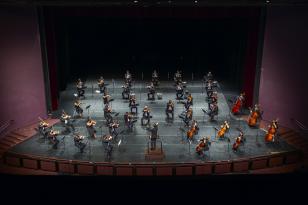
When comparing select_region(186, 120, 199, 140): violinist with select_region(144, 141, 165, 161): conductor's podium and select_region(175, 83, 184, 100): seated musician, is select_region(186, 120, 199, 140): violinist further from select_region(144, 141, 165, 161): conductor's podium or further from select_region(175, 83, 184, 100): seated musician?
select_region(175, 83, 184, 100): seated musician

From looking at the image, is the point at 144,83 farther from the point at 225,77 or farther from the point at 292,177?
the point at 292,177

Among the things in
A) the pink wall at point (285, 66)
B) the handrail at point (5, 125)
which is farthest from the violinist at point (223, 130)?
the handrail at point (5, 125)

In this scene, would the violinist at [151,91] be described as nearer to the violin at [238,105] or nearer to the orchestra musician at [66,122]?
the violin at [238,105]

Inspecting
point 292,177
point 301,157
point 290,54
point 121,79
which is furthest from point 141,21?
point 292,177

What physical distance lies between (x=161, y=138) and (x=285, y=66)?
203 inches

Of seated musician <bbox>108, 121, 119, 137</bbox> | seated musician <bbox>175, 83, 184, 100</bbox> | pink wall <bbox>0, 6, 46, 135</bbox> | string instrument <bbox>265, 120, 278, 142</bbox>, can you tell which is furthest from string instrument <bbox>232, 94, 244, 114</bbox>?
pink wall <bbox>0, 6, 46, 135</bbox>

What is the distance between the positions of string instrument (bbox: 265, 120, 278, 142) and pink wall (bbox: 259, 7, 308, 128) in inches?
53.1

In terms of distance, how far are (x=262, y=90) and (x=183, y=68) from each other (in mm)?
5695

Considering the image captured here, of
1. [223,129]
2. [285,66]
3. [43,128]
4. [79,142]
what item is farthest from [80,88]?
[285,66]

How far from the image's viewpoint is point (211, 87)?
16.5 metres

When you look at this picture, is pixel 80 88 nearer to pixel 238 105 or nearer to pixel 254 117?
pixel 238 105

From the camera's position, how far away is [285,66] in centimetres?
1453

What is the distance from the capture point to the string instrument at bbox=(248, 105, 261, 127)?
47.5 feet

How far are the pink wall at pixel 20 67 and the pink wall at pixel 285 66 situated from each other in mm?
8584
